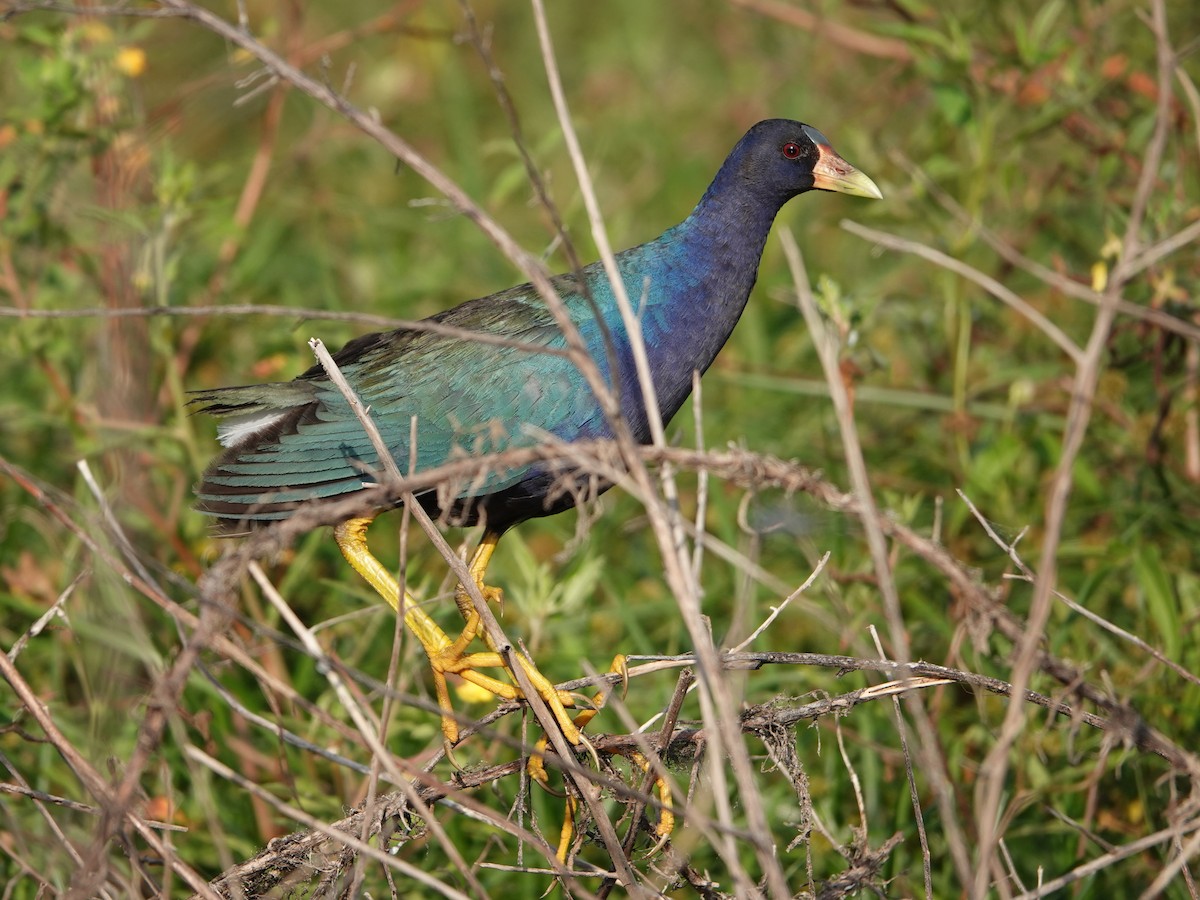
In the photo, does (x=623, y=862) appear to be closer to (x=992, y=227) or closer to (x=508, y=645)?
(x=508, y=645)

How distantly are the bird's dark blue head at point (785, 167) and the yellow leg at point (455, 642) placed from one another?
95cm

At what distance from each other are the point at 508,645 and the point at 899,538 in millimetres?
758

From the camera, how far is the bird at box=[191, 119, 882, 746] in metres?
2.70

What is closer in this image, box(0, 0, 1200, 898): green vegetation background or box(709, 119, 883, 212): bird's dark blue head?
box(0, 0, 1200, 898): green vegetation background

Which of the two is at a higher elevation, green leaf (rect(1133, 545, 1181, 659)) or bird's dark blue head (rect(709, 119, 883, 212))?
bird's dark blue head (rect(709, 119, 883, 212))

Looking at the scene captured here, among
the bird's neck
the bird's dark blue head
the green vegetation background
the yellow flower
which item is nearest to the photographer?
the bird's neck

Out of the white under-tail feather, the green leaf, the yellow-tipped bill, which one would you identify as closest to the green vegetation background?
the green leaf

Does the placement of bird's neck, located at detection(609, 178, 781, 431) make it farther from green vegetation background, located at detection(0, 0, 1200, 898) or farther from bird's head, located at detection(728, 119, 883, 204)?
green vegetation background, located at detection(0, 0, 1200, 898)

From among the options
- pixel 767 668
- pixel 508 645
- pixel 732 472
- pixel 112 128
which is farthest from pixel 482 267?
pixel 732 472

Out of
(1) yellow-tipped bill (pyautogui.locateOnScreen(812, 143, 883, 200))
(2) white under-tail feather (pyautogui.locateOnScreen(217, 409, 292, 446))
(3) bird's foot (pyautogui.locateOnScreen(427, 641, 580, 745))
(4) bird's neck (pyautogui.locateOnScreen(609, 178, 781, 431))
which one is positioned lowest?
(3) bird's foot (pyautogui.locateOnScreen(427, 641, 580, 745))

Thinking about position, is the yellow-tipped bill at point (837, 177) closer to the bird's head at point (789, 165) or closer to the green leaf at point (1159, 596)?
the bird's head at point (789, 165)

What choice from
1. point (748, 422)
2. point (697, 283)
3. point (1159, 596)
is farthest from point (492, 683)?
point (748, 422)

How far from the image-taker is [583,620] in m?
3.44

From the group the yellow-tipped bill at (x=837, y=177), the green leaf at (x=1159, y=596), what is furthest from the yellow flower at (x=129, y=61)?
the green leaf at (x=1159, y=596)
